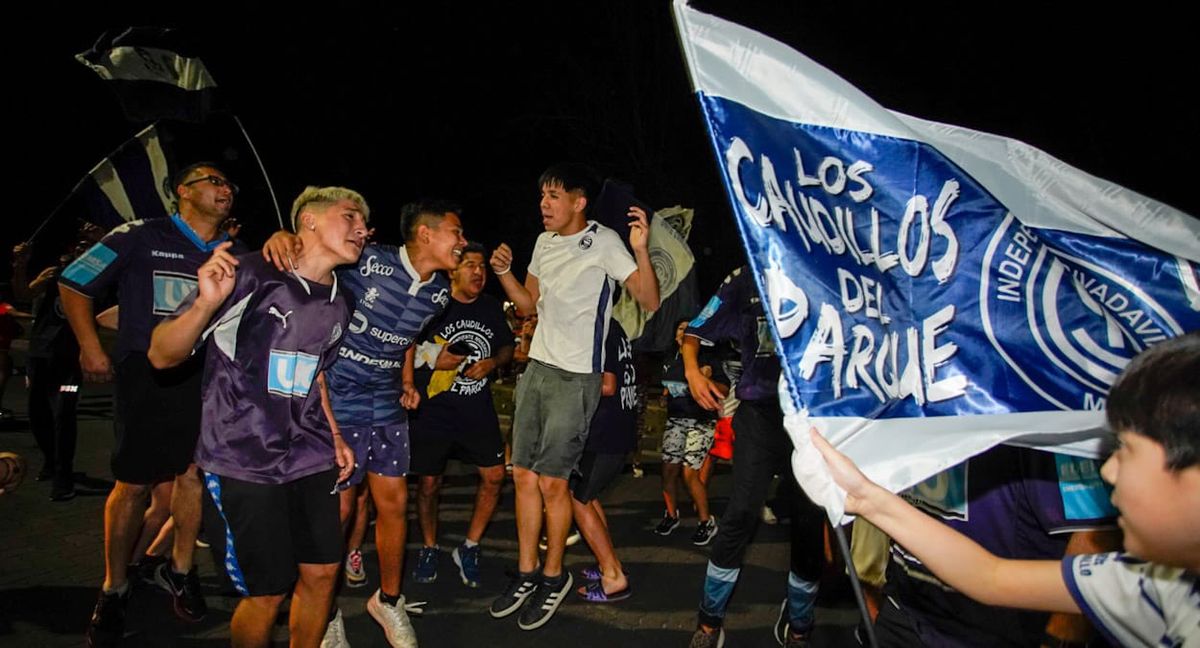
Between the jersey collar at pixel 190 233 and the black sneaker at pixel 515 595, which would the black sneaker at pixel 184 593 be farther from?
the jersey collar at pixel 190 233

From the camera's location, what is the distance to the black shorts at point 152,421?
13.8ft

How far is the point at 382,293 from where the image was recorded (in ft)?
14.4

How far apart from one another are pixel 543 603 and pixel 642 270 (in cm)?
213

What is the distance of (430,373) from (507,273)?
0.96m

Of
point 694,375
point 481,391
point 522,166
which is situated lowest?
point 481,391

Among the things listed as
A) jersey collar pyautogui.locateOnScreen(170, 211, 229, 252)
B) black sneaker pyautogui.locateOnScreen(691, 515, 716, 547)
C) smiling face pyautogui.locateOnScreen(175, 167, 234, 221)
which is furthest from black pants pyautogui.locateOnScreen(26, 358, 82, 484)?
black sneaker pyautogui.locateOnScreen(691, 515, 716, 547)

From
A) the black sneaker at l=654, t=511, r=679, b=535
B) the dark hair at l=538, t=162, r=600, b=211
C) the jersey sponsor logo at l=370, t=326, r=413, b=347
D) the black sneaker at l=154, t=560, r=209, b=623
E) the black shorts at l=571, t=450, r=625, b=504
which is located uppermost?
the dark hair at l=538, t=162, r=600, b=211

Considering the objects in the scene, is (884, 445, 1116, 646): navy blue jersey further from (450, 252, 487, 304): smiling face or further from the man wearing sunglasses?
the man wearing sunglasses

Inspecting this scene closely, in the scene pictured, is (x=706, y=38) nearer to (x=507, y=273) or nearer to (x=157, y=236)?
(x=507, y=273)

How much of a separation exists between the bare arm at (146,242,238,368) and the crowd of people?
1 cm

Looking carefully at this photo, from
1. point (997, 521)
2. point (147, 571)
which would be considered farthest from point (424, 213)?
point (997, 521)

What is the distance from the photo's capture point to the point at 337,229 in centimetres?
351

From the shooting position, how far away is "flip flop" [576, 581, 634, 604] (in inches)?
198

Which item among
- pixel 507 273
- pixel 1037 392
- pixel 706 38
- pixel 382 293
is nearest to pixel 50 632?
pixel 382 293
